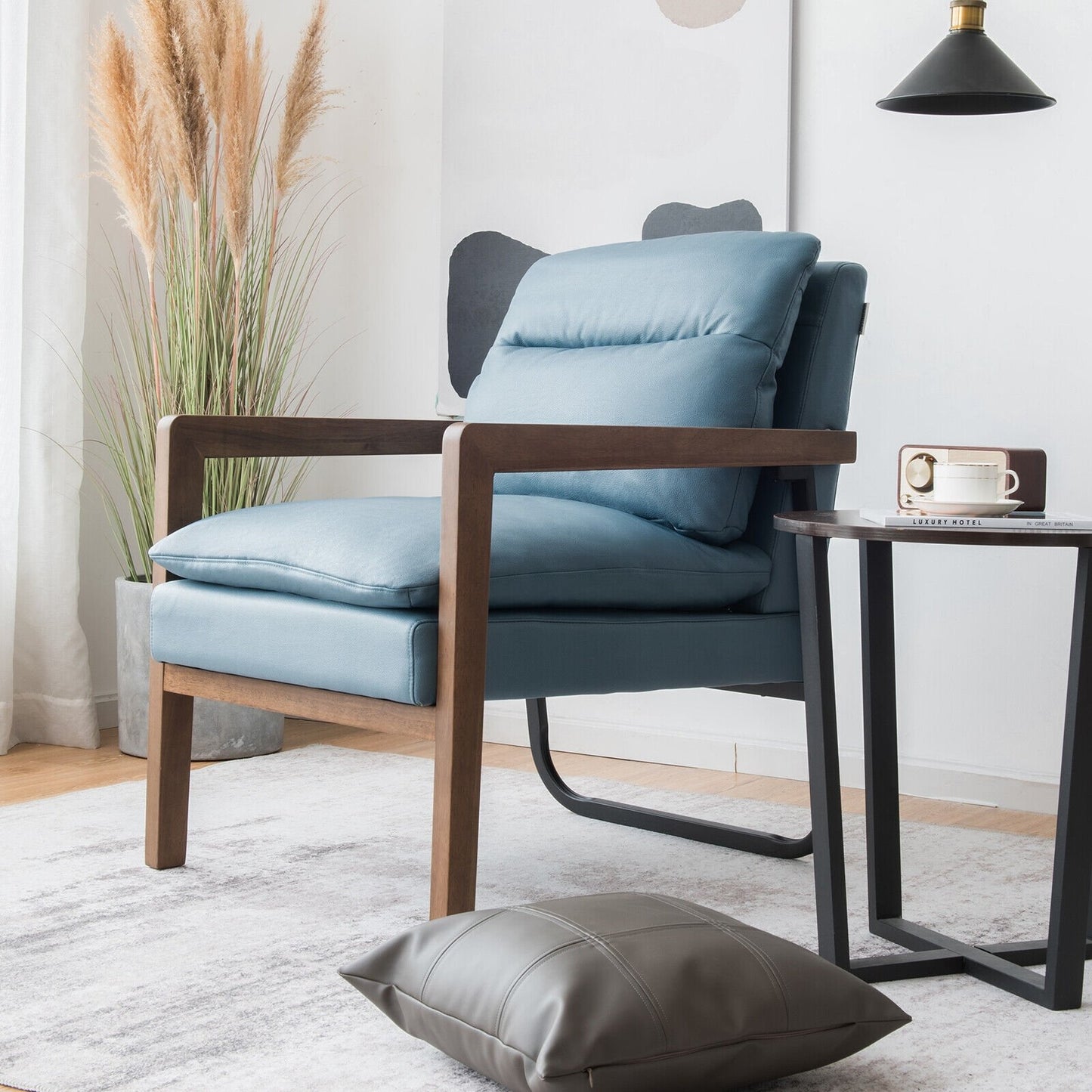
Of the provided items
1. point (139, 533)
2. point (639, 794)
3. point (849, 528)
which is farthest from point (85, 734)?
point (849, 528)

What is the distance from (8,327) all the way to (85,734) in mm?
848

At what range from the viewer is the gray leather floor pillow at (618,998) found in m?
1.17

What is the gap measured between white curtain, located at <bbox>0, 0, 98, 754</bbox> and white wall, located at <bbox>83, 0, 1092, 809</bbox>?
1213 millimetres

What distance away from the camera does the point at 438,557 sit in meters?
1.62

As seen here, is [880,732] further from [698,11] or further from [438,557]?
[698,11]

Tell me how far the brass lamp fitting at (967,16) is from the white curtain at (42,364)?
1756 millimetres

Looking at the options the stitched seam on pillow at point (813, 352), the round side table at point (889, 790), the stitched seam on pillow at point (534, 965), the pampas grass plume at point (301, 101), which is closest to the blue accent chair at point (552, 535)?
the stitched seam on pillow at point (813, 352)

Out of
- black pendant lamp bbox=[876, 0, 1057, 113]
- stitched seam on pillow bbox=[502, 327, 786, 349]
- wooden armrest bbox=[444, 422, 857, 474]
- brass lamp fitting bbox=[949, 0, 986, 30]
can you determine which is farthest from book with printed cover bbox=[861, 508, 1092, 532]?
brass lamp fitting bbox=[949, 0, 986, 30]

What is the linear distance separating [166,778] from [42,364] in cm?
125

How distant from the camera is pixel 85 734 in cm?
296

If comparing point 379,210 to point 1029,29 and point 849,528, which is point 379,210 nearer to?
point 1029,29

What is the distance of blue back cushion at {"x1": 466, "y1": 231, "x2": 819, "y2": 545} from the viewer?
6.43 ft

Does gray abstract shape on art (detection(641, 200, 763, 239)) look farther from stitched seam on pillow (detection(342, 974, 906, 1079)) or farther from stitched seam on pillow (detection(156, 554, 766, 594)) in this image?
stitched seam on pillow (detection(342, 974, 906, 1079))

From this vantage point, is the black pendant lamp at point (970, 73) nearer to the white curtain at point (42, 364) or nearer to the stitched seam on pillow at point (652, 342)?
the stitched seam on pillow at point (652, 342)
